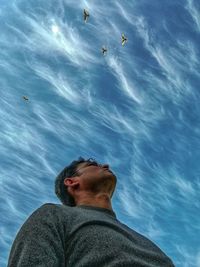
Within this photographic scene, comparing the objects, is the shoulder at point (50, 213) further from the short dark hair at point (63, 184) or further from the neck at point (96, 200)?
the short dark hair at point (63, 184)

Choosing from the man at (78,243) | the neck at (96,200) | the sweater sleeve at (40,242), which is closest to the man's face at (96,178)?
the neck at (96,200)

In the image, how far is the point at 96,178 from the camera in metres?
7.48

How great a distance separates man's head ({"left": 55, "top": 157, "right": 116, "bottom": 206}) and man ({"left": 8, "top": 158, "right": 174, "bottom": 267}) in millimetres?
1292

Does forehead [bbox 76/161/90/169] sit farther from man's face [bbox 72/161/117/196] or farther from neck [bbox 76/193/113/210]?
neck [bbox 76/193/113/210]

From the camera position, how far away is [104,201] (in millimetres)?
6879

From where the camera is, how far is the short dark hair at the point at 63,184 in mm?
7555

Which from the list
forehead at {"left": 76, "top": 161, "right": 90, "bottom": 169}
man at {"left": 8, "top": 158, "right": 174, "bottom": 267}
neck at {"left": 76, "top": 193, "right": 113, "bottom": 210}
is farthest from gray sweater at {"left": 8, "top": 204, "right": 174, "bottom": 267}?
forehead at {"left": 76, "top": 161, "right": 90, "bottom": 169}

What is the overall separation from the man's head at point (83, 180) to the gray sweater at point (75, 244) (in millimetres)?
1885

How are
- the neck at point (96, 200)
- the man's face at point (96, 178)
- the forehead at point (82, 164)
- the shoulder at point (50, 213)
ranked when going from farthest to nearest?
the forehead at point (82, 164) → the man's face at point (96, 178) → the neck at point (96, 200) → the shoulder at point (50, 213)

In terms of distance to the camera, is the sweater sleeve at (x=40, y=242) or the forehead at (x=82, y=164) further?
the forehead at (x=82, y=164)

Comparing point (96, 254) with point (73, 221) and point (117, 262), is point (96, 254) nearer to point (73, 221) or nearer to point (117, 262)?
point (117, 262)

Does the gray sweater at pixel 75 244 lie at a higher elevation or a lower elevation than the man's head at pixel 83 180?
lower

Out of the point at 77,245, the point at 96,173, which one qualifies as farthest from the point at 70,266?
the point at 96,173

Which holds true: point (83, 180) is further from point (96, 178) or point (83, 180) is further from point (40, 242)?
point (40, 242)
